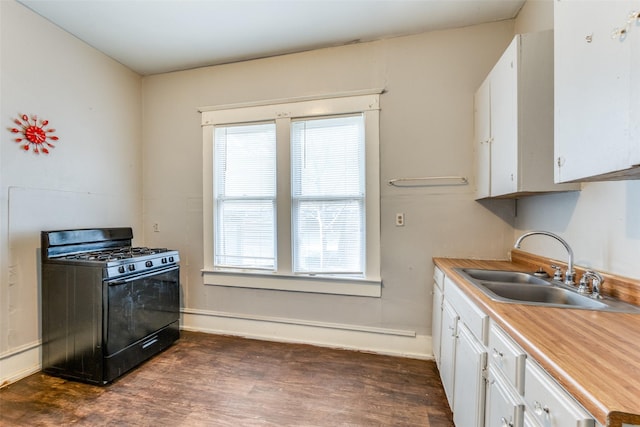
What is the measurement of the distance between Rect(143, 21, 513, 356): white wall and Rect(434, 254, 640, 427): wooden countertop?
1286 mm

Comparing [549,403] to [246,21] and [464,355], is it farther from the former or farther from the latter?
[246,21]

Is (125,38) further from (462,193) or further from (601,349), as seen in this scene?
(601,349)

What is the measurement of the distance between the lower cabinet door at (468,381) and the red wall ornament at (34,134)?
3.49 m

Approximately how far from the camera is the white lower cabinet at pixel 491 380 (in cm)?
75

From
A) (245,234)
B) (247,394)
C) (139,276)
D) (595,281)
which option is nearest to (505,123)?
(595,281)

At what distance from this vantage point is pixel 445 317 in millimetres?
1943

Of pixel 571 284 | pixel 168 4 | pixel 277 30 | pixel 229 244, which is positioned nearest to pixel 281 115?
pixel 277 30

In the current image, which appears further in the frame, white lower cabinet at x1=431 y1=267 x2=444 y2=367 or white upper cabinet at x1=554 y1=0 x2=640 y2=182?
white lower cabinet at x1=431 y1=267 x2=444 y2=367

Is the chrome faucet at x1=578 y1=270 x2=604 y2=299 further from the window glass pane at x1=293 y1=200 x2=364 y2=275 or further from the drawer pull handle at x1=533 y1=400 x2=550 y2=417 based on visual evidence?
the window glass pane at x1=293 y1=200 x2=364 y2=275

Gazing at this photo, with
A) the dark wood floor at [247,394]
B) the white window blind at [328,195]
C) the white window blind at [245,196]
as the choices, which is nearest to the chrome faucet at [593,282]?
the dark wood floor at [247,394]

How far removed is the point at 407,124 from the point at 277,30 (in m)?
1.47

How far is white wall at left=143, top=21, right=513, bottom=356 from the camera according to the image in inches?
96.7

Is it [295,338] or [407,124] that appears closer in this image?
[407,124]

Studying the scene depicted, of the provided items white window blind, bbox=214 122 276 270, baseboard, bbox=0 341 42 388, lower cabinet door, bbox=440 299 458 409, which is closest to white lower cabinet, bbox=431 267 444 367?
lower cabinet door, bbox=440 299 458 409
